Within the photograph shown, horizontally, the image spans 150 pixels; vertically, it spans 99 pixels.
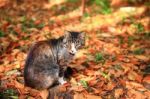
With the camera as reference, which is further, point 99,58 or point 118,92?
point 99,58

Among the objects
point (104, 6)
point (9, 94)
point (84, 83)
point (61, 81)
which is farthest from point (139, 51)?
point (9, 94)

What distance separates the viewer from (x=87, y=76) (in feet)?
21.7

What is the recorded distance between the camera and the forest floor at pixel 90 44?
6.16m

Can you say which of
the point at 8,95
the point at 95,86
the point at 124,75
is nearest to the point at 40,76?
the point at 8,95

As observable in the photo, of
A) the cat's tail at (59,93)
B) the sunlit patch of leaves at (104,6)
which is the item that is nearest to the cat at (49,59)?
the cat's tail at (59,93)

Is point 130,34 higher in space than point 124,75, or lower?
higher

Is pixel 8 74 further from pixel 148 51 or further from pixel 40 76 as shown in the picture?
pixel 148 51

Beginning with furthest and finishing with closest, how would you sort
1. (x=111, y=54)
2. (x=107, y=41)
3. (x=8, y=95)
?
(x=107, y=41) → (x=111, y=54) → (x=8, y=95)

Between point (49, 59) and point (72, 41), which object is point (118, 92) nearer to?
point (72, 41)

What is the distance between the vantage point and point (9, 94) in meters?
5.74

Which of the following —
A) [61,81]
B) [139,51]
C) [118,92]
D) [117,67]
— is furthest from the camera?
[139,51]

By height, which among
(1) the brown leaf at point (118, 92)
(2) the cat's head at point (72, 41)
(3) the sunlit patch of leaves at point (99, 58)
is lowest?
(1) the brown leaf at point (118, 92)

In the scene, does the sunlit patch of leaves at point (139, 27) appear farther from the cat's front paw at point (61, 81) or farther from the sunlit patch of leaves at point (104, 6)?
the cat's front paw at point (61, 81)

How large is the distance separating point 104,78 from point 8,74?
2110 mm
